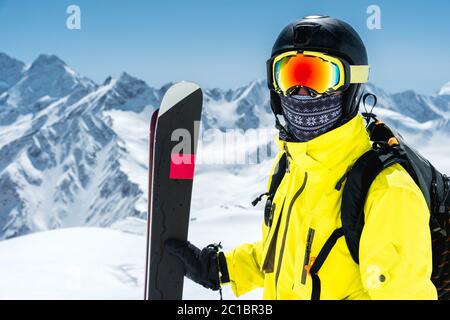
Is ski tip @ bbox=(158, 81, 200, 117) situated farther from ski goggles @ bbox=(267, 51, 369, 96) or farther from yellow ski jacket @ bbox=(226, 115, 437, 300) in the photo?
ski goggles @ bbox=(267, 51, 369, 96)

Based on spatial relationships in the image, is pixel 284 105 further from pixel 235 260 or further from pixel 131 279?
pixel 131 279

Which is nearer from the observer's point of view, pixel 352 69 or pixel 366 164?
pixel 366 164

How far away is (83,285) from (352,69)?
7226 mm

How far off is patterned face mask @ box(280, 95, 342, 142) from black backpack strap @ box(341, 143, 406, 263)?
39 centimetres

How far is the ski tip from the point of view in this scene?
12.5ft

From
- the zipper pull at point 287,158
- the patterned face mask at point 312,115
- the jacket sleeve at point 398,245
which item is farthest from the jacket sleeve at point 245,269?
the jacket sleeve at point 398,245

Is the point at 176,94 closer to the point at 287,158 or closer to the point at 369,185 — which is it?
the point at 287,158

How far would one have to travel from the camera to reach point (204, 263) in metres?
3.51

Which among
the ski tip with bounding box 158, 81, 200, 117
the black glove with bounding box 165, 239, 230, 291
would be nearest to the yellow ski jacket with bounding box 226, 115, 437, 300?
the black glove with bounding box 165, 239, 230, 291

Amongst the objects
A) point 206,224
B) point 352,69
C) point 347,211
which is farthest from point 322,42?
point 206,224

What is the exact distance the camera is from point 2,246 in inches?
468

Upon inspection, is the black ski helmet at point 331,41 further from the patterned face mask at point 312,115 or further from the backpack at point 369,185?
the backpack at point 369,185

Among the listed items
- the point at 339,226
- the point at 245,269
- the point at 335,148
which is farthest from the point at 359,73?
the point at 245,269

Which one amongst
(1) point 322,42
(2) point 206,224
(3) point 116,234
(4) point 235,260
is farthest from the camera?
(2) point 206,224
